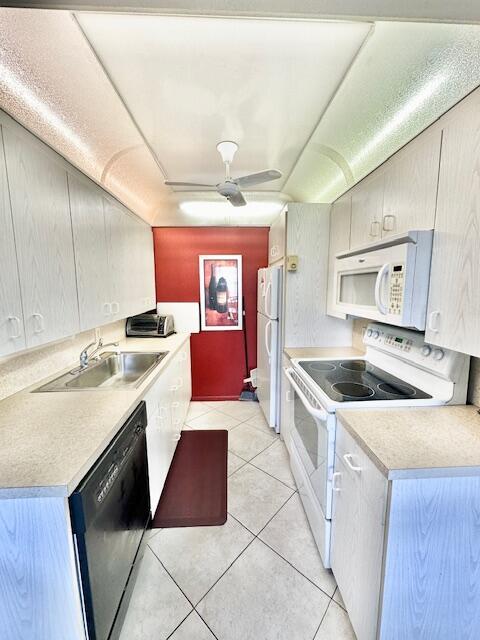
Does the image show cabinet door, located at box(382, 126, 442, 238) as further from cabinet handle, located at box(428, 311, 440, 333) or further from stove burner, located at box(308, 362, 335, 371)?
stove burner, located at box(308, 362, 335, 371)

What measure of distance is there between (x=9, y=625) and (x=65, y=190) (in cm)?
179

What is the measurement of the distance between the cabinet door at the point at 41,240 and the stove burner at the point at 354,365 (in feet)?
5.70

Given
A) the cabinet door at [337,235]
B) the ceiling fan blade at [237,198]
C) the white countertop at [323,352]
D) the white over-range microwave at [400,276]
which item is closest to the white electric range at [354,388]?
the white countertop at [323,352]

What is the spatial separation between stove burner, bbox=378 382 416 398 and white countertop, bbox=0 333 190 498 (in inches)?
52.9

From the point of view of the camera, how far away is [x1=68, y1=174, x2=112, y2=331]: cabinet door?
1.52m

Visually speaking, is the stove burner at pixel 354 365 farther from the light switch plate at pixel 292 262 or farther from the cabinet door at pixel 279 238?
the cabinet door at pixel 279 238

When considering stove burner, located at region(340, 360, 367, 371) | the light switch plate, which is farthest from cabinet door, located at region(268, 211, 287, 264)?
stove burner, located at region(340, 360, 367, 371)

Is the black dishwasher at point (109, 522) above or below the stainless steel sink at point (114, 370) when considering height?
below

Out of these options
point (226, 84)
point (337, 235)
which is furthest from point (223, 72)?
point (337, 235)

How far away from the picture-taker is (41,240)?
4.03 feet

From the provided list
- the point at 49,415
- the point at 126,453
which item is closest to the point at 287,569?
the point at 126,453

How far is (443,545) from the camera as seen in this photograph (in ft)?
2.85

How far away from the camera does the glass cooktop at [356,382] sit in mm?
1295

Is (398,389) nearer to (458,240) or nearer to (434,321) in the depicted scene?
(434,321)
